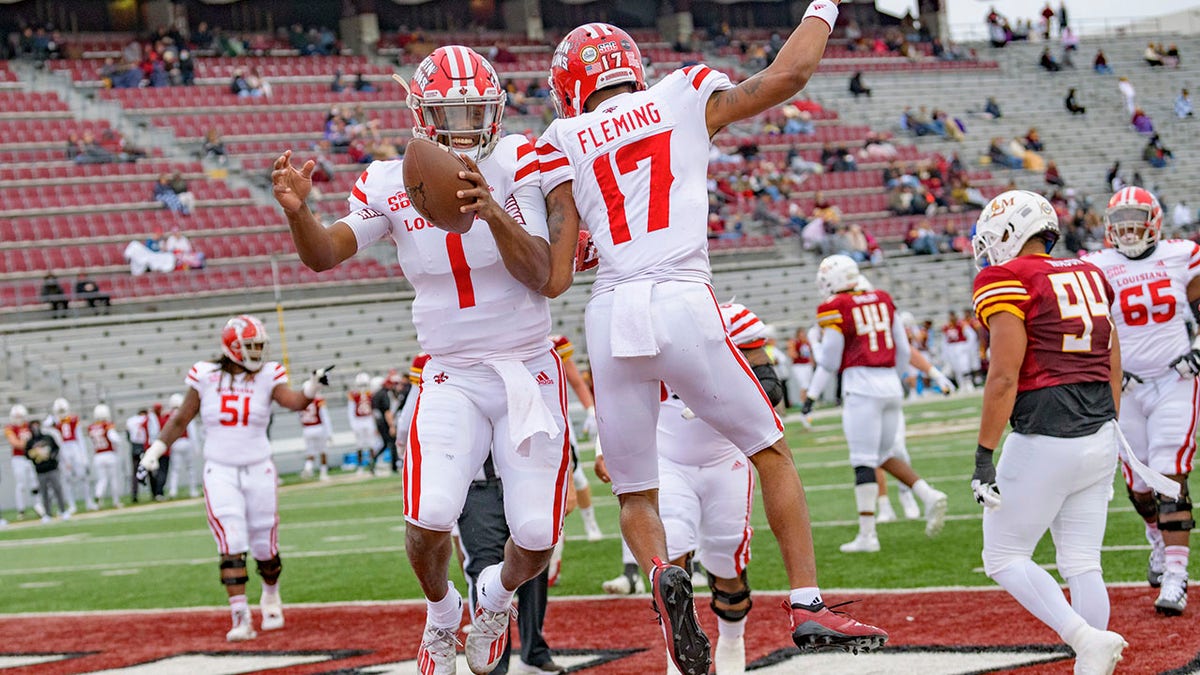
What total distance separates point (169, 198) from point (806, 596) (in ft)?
83.2

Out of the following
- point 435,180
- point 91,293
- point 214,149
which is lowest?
point 91,293

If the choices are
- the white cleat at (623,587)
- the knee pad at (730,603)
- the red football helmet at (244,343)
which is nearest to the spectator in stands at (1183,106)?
the white cleat at (623,587)

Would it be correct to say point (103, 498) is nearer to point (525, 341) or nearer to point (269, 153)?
point (269, 153)

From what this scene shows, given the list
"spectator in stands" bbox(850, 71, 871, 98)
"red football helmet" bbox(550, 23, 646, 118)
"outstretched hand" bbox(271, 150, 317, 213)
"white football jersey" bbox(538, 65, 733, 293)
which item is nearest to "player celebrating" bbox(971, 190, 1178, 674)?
"white football jersey" bbox(538, 65, 733, 293)

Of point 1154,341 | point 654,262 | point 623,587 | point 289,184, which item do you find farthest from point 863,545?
point 289,184

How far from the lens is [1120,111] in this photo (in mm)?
40406

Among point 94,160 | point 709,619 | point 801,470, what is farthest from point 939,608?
point 94,160

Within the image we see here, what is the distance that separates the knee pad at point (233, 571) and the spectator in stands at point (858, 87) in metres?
31.8

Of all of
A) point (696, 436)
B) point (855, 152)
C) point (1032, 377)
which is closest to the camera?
point (1032, 377)

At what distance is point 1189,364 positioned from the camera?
301 inches

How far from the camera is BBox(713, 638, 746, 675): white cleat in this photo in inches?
246

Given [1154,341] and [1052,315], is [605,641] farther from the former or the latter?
[1154,341]

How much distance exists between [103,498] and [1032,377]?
2046 cm

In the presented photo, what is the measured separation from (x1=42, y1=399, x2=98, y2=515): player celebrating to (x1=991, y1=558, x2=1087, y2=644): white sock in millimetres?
18441
